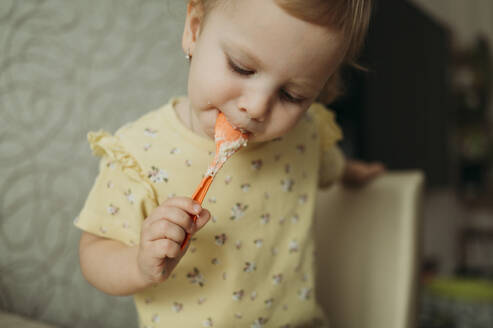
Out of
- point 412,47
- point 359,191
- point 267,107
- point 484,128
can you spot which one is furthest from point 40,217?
point 484,128

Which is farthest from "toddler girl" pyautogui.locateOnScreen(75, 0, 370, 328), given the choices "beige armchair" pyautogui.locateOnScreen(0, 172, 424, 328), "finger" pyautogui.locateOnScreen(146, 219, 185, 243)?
"beige armchair" pyautogui.locateOnScreen(0, 172, 424, 328)

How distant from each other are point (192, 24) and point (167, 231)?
0.74 ft

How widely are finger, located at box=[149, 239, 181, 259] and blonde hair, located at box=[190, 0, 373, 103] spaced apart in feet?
0.76

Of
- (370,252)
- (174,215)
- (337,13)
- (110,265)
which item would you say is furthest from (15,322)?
(370,252)

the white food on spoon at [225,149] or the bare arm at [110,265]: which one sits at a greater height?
the white food on spoon at [225,149]

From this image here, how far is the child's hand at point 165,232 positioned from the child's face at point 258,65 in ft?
0.34

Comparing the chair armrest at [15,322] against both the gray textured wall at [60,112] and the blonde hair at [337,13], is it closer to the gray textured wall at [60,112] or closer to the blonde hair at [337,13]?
the gray textured wall at [60,112]

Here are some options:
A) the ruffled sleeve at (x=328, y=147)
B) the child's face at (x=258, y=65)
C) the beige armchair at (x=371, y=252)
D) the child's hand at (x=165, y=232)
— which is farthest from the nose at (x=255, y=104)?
the beige armchair at (x=371, y=252)

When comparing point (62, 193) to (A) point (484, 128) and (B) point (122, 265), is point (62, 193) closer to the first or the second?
(B) point (122, 265)

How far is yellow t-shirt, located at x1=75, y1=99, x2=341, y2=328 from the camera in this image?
1.49 ft

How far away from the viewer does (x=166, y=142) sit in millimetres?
481

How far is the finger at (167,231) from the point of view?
36 cm

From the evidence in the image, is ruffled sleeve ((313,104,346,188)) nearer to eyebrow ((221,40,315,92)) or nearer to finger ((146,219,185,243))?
eyebrow ((221,40,315,92))

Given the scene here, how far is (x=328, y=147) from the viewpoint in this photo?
665 millimetres
